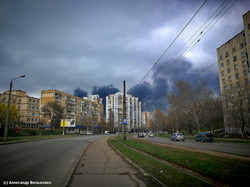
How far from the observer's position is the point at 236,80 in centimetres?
5381

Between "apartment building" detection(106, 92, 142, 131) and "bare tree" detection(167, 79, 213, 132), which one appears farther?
"apartment building" detection(106, 92, 142, 131)

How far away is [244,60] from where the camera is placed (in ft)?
167

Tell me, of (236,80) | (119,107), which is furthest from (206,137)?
(119,107)

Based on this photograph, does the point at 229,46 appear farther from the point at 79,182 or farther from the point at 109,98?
the point at 109,98

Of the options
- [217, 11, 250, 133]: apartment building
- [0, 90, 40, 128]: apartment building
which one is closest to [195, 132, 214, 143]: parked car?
[217, 11, 250, 133]: apartment building

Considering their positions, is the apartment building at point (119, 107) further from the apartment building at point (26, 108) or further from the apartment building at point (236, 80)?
the apartment building at point (236, 80)

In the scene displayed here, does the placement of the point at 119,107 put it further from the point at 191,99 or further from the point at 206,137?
the point at 206,137

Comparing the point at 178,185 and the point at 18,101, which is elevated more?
the point at 18,101

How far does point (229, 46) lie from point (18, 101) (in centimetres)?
8820

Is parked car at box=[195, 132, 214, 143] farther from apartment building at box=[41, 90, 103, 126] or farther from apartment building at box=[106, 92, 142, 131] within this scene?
apartment building at box=[106, 92, 142, 131]

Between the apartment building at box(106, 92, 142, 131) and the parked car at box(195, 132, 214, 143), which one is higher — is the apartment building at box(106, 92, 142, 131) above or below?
above

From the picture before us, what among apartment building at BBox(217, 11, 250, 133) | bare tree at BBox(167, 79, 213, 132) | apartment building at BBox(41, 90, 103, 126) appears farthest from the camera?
apartment building at BBox(41, 90, 103, 126)

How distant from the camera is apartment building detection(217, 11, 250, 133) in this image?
37125 mm

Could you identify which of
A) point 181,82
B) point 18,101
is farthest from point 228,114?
point 18,101
